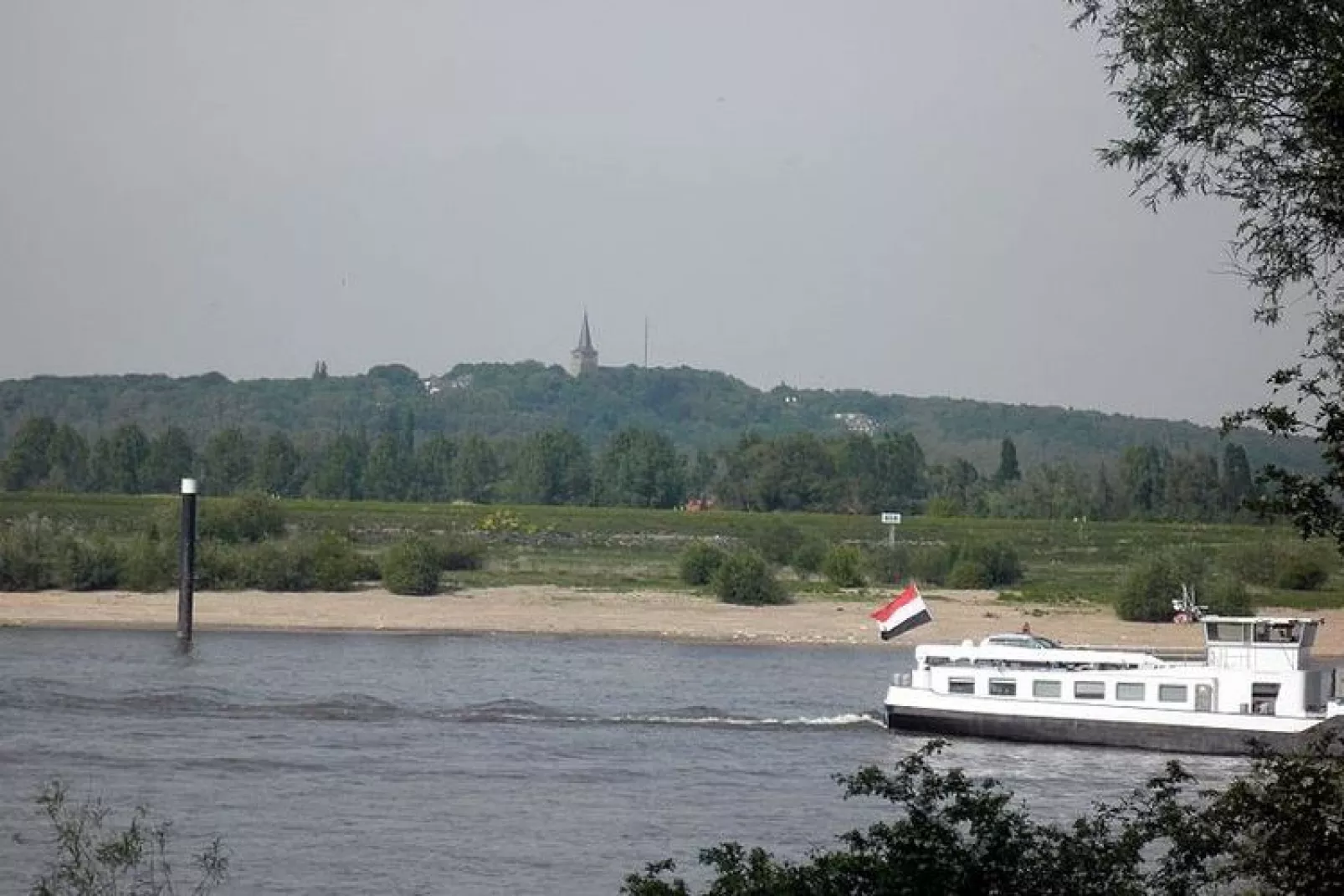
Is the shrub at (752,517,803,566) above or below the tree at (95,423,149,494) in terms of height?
below

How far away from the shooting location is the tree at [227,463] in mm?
171250

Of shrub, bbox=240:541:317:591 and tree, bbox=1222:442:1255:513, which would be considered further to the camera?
tree, bbox=1222:442:1255:513

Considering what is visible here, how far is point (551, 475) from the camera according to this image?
579ft

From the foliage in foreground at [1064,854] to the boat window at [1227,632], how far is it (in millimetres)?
33163

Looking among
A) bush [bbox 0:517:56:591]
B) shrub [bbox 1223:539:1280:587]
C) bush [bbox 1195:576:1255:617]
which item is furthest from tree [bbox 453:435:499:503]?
bush [bbox 1195:576:1255:617]

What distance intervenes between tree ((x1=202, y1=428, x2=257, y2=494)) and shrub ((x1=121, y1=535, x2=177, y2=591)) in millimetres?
85662

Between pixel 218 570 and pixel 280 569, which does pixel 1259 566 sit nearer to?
pixel 280 569

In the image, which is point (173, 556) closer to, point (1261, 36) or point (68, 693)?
point (68, 693)

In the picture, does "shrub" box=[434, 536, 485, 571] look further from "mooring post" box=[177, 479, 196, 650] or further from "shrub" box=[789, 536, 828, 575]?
"mooring post" box=[177, 479, 196, 650]

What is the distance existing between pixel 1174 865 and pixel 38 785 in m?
25.1

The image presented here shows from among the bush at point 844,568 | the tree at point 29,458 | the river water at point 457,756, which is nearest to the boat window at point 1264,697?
the river water at point 457,756

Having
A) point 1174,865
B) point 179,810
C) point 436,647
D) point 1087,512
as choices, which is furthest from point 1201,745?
point 1087,512

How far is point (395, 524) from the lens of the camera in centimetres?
12062

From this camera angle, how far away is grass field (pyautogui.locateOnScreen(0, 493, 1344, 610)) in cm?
9181
